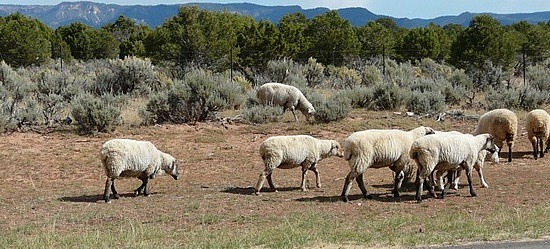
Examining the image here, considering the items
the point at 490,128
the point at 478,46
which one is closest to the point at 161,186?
the point at 490,128

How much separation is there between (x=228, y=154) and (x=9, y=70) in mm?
15076

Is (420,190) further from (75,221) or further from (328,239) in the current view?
(75,221)

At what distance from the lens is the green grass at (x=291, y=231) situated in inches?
335

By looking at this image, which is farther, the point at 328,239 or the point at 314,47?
the point at 314,47

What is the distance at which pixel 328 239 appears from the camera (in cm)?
857

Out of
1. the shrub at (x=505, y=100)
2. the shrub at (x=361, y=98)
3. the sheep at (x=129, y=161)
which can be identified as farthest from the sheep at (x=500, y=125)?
the shrub at (x=361, y=98)

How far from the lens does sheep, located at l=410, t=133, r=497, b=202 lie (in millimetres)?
11406

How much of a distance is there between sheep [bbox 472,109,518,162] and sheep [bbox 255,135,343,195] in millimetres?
4415

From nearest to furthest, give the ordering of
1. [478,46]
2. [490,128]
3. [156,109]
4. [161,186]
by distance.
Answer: [161,186] < [490,128] < [156,109] < [478,46]

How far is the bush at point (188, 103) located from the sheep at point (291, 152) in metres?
8.95

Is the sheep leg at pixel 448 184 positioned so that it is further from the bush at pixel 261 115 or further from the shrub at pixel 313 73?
the shrub at pixel 313 73

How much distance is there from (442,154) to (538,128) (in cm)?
578

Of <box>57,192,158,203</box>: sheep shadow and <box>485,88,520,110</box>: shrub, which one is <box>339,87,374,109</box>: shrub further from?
<box>57,192,158,203</box>: sheep shadow

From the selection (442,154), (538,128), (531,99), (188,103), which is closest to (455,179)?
(442,154)
